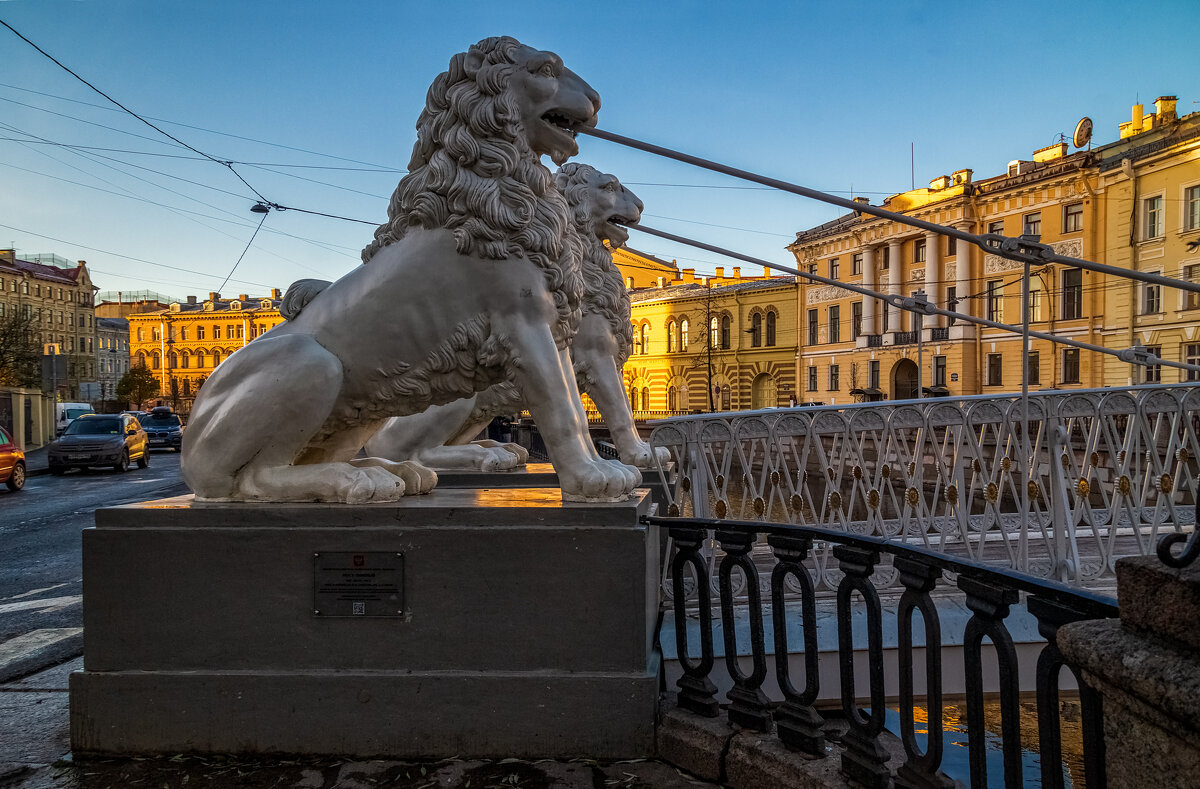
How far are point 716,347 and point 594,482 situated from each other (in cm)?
4717

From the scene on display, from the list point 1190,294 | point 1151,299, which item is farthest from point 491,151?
point 1151,299

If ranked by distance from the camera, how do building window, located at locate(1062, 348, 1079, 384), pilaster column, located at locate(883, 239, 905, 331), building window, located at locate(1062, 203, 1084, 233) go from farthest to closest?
1. pilaster column, located at locate(883, 239, 905, 331)
2. building window, located at locate(1062, 203, 1084, 233)
3. building window, located at locate(1062, 348, 1079, 384)

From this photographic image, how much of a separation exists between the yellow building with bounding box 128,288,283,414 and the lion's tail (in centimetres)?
6909

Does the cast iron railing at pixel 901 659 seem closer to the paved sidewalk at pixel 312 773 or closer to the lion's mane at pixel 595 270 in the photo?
the paved sidewalk at pixel 312 773

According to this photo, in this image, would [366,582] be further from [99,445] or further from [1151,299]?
[1151,299]

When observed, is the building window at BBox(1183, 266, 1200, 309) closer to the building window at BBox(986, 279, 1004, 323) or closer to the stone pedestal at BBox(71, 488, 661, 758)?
the building window at BBox(986, 279, 1004, 323)

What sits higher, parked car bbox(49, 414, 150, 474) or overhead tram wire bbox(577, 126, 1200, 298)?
overhead tram wire bbox(577, 126, 1200, 298)

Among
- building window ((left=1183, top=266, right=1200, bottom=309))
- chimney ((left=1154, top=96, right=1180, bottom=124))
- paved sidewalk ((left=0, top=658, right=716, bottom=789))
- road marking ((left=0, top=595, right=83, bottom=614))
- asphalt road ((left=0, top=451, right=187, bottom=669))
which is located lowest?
asphalt road ((left=0, top=451, right=187, bottom=669))

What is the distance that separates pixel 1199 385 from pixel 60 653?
6.90 m

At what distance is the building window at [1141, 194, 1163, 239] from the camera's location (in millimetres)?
26766

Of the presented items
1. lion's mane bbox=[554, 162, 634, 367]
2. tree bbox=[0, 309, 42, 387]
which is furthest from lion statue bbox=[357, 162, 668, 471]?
tree bbox=[0, 309, 42, 387]

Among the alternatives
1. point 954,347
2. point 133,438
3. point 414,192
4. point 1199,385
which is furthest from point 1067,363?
point 414,192

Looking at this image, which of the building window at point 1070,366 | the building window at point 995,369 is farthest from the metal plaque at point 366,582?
the building window at point 995,369

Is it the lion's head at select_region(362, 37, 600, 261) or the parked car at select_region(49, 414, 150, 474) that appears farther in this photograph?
the parked car at select_region(49, 414, 150, 474)
